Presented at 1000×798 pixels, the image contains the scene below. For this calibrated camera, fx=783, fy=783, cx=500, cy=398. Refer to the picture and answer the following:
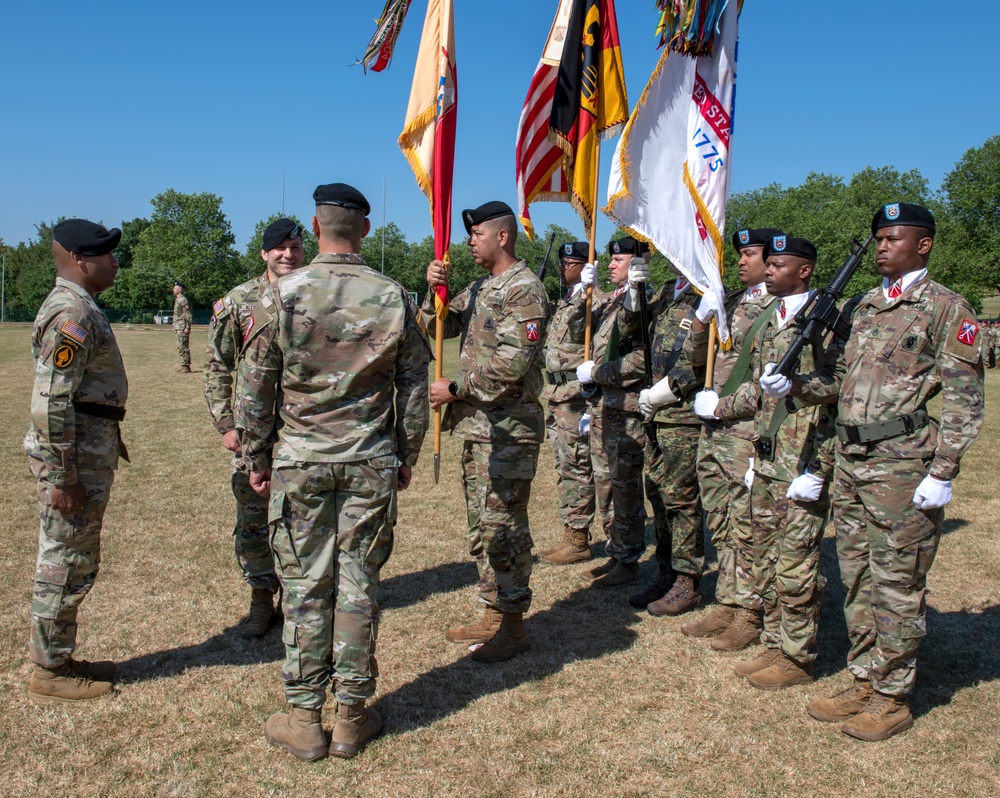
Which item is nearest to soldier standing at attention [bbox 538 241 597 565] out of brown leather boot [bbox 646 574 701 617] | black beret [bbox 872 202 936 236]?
brown leather boot [bbox 646 574 701 617]

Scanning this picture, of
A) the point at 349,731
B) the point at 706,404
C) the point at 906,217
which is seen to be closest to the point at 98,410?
the point at 349,731

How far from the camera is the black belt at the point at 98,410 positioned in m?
4.09

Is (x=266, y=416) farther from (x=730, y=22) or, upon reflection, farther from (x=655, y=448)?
(x=730, y=22)

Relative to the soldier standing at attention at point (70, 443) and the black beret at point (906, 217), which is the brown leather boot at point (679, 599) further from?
the soldier standing at attention at point (70, 443)

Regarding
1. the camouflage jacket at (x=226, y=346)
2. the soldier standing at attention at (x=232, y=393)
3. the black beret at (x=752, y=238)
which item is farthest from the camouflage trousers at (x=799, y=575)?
the camouflage jacket at (x=226, y=346)

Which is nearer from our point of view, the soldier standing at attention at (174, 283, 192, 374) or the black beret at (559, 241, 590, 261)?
the black beret at (559, 241, 590, 261)

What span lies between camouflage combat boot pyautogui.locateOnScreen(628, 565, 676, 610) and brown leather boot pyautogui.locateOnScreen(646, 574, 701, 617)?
98mm

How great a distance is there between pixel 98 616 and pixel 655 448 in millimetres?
4062

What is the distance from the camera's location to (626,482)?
621 cm

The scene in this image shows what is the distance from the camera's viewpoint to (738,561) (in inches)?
204

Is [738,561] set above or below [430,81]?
below

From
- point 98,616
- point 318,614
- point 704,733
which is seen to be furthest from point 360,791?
point 98,616

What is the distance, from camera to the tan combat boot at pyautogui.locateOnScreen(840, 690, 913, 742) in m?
3.89

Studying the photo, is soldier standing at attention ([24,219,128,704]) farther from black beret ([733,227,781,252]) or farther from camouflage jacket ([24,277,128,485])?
black beret ([733,227,781,252])
